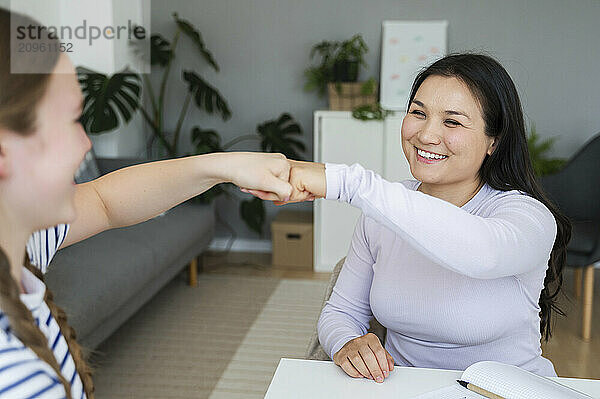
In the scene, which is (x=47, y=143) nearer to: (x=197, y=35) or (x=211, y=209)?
(x=211, y=209)

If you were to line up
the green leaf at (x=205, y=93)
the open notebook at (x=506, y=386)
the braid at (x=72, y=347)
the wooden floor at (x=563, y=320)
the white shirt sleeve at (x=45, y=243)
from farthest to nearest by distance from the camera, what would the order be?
the green leaf at (x=205, y=93) < the wooden floor at (x=563, y=320) < the open notebook at (x=506, y=386) < the white shirt sleeve at (x=45, y=243) < the braid at (x=72, y=347)

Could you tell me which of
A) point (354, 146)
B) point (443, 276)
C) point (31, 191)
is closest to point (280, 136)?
point (354, 146)

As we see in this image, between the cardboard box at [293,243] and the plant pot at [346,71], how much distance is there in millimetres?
950

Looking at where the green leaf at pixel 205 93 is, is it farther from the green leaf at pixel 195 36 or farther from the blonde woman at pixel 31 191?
the blonde woman at pixel 31 191

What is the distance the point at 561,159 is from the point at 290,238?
1811mm

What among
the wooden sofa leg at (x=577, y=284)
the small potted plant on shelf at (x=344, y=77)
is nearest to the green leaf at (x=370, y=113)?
the small potted plant on shelf at (x=344, y=77)

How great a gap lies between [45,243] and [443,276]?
82cm

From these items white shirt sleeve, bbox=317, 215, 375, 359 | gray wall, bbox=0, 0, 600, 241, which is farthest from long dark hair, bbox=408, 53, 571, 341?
gray wall, bbox=0, 0, 600, 241

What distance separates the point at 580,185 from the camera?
3.69m

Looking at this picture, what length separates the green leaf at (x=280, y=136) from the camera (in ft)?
13.9

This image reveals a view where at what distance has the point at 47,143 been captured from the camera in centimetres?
57

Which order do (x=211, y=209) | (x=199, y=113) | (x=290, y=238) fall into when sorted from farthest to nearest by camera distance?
(x=199, y=113), (x=290, y=238), (x=211, y=209)

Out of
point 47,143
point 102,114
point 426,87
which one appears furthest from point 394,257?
point 102,114

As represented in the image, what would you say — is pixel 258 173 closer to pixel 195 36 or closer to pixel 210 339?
pixel 210 339
